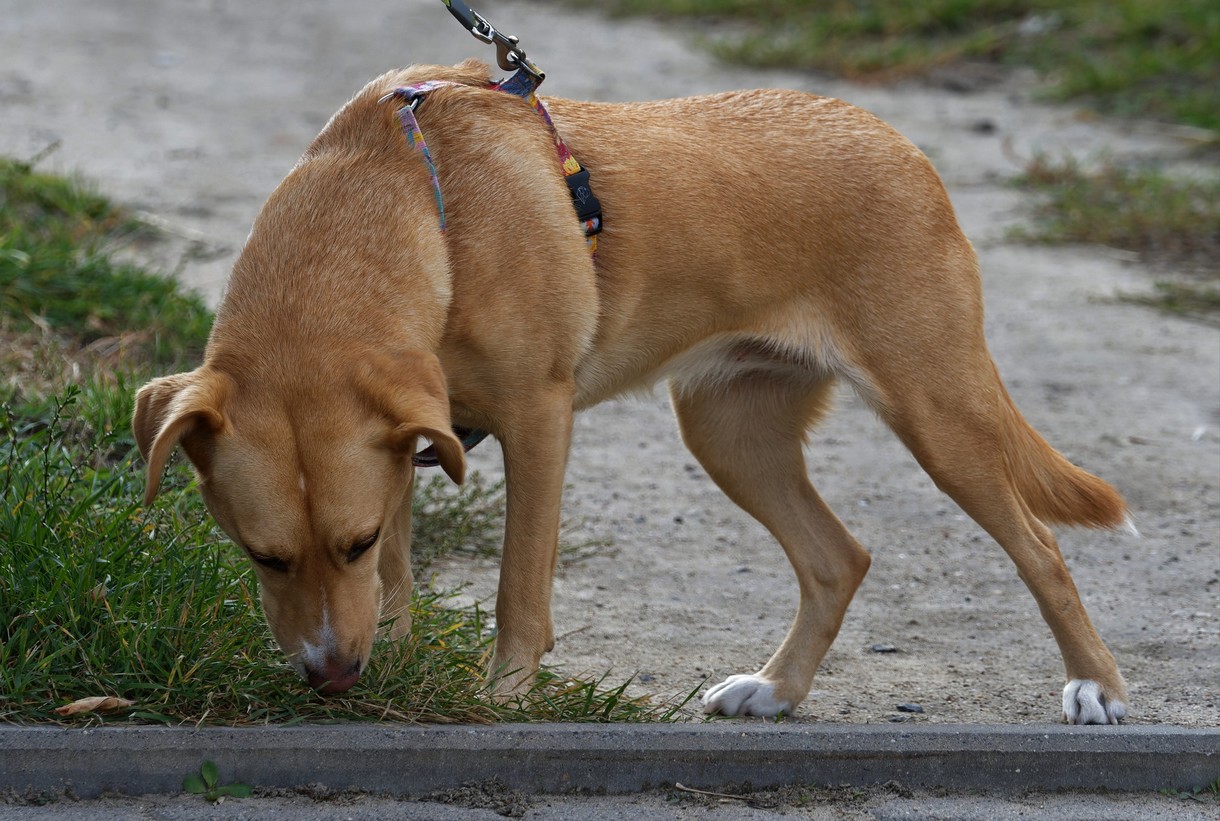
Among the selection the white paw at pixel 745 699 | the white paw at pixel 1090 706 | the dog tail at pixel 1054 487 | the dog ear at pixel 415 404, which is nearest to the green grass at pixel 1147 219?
the dog tail at pixel 1054 487

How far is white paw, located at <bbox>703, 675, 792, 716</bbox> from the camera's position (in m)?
3.74

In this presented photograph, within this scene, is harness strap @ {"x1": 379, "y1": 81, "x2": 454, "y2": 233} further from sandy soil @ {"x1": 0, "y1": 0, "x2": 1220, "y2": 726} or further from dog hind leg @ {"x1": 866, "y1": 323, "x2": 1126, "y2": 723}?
sandy soil @ {"x1": 0, "y1": 0, "x2": 1220, "y2": 726}

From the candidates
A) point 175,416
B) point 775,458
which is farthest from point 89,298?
point 175,416

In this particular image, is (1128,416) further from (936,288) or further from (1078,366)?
(936,288)

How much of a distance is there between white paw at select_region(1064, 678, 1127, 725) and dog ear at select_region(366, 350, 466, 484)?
1.74m

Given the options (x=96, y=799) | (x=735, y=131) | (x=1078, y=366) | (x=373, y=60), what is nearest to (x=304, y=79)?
(x=373, y=60)

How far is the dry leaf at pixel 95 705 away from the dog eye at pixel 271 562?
A: 434mm

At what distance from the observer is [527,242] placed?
3.36 meters

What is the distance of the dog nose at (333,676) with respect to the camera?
2990 millimetres

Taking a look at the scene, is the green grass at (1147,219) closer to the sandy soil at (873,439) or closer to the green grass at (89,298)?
the sandy soil at (873,439)

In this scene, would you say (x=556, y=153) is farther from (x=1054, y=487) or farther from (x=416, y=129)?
(x=1054, y=487)

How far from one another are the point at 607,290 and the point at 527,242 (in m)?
0.29

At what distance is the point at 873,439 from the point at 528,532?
2.76 metres

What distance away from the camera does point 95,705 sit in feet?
9.85
